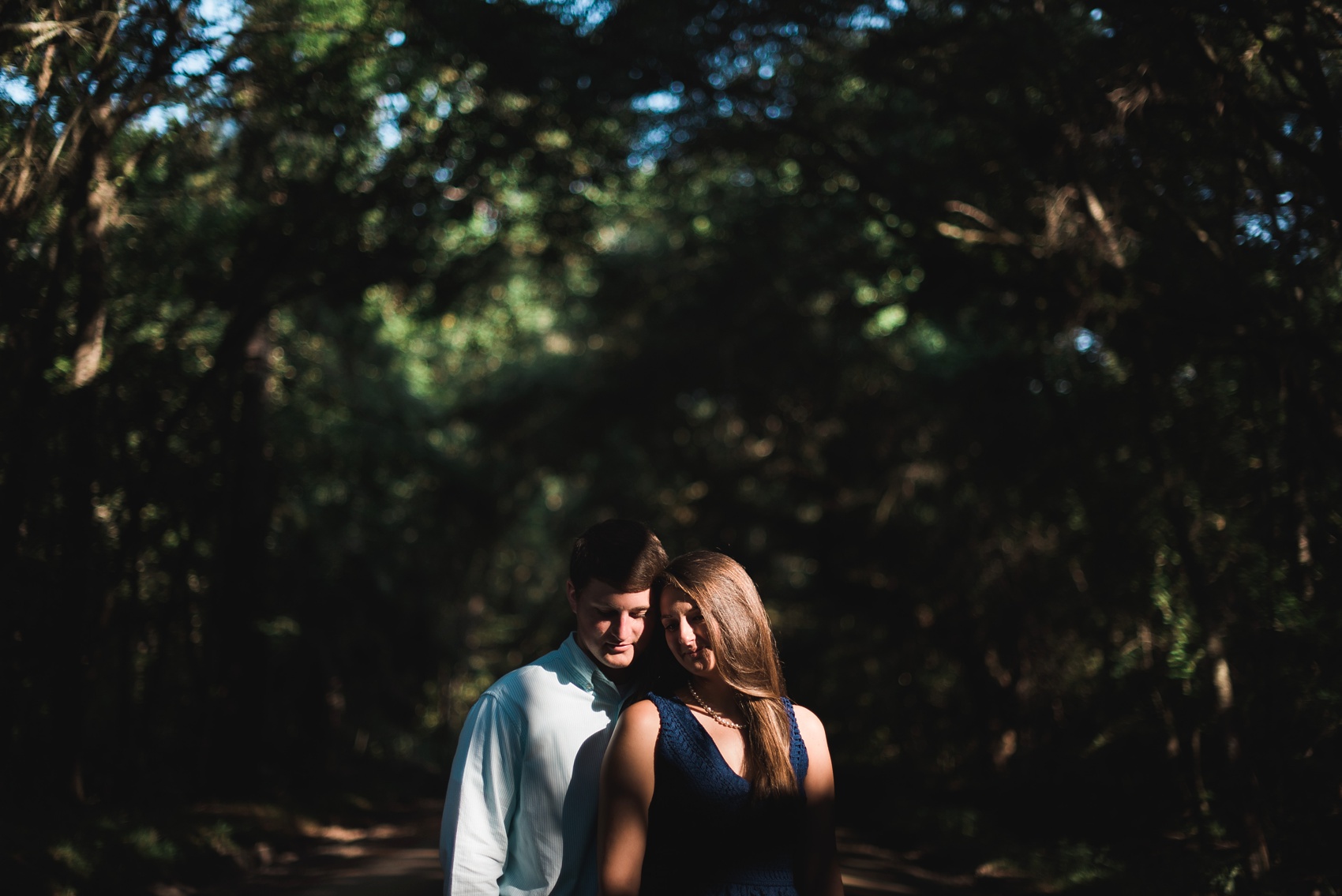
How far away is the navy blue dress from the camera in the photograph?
8.74 feet

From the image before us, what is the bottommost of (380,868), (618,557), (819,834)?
(380,868)

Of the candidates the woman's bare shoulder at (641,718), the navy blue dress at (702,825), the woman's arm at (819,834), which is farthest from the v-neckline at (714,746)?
the woman's arm at (819,834)

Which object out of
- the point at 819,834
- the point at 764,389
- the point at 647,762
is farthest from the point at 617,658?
the point at 764,389

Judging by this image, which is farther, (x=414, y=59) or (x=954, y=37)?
(x=414, y=59)

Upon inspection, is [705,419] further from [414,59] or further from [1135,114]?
[1135,114]

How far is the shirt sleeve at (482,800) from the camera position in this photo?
263 cm

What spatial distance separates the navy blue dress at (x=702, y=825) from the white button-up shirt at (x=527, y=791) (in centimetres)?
24

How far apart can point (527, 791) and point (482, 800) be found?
134 millimetres

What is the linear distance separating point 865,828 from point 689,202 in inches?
444

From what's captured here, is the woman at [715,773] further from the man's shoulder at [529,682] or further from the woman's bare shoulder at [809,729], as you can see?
the man's shoulder at [529,682]

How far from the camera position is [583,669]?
2967 mm

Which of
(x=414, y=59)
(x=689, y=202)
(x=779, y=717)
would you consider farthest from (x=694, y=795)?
(x=689, y=202)

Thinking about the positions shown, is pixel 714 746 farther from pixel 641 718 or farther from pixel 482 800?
pixel 482 800

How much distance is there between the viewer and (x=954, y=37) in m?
9.88
